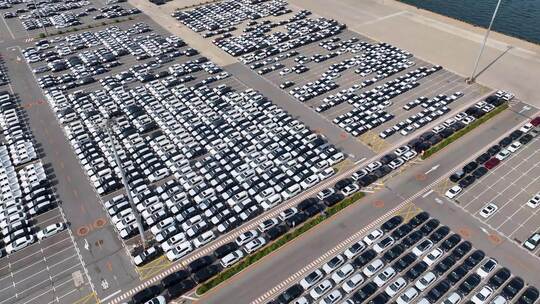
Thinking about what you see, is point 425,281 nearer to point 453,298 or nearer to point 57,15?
point 453,298

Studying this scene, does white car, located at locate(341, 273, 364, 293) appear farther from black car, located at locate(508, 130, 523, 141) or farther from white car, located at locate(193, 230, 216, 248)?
black car, located at locate(508, 130, 523, 141)

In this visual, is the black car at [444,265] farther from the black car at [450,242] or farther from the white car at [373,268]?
the white car at [373,268]

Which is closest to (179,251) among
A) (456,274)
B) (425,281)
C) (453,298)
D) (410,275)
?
(410,275)

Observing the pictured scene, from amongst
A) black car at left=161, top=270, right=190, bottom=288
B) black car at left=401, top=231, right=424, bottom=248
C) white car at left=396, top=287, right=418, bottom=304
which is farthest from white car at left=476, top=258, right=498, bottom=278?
black car at left=161, top=270, right=190, bottom=288

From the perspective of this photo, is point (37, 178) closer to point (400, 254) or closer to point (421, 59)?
point (400, 254)

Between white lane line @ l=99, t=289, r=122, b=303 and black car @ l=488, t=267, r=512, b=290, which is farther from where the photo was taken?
black car @ l=488, t=267, r=512, b=290

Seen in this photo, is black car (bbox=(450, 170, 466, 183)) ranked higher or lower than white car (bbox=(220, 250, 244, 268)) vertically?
higher
